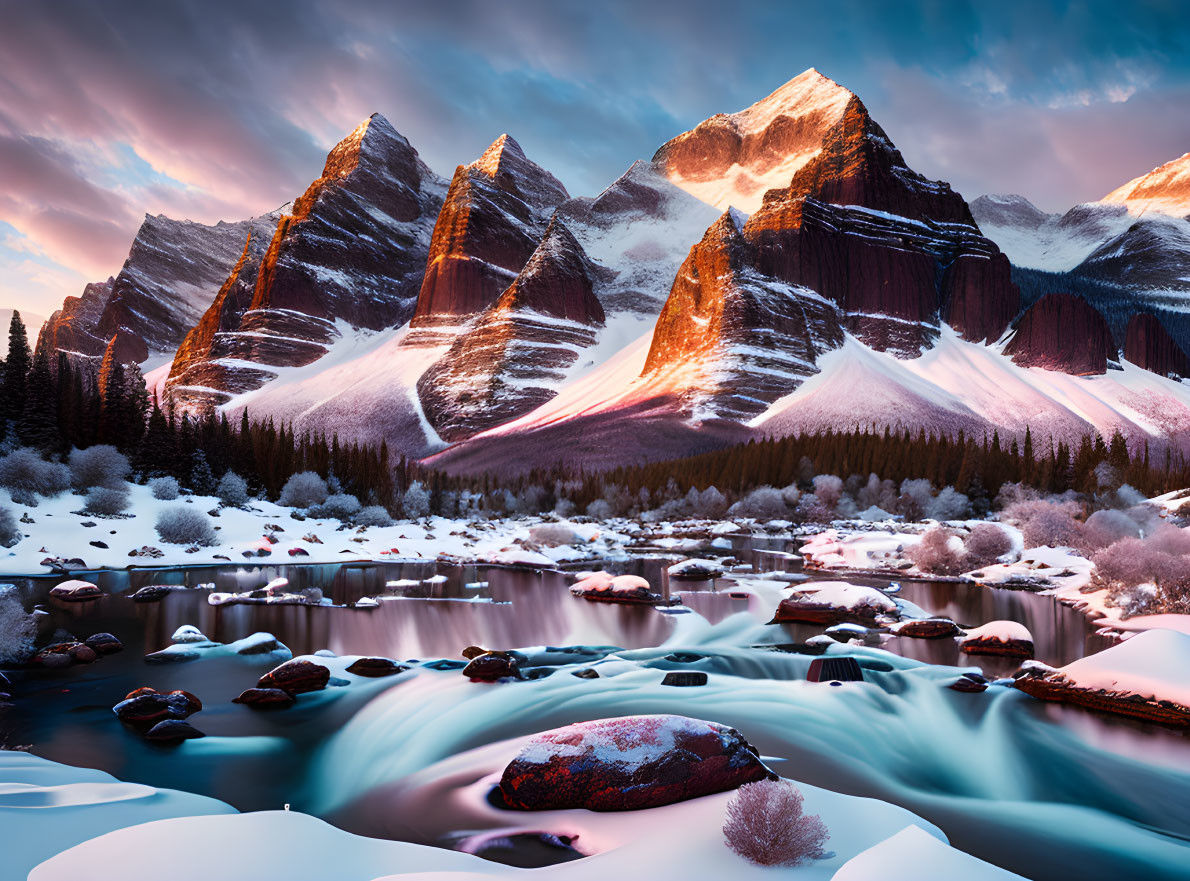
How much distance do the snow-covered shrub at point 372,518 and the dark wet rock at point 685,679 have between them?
149 feet

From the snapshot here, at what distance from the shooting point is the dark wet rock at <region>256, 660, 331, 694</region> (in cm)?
1611

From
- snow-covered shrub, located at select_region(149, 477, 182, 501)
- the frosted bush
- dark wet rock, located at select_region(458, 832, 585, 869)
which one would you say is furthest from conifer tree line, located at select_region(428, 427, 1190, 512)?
dark wet rock, located at select_region(458, 832, 585, 869)

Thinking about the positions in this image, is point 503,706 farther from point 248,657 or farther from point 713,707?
point 248,657

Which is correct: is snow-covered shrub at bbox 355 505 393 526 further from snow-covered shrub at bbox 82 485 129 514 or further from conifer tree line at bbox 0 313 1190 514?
snow-covered shrub at bbox 82 485 129 514

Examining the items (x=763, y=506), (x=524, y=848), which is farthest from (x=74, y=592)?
(x=763, y=506)

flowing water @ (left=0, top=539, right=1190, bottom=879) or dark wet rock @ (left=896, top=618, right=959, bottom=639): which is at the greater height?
dark wet rock @ (left=896, top=618, right=959, bottom=639)

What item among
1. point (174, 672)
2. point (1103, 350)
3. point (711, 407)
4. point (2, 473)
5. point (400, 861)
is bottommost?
point (174, 672)

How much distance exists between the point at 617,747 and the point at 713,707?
6.56 meters

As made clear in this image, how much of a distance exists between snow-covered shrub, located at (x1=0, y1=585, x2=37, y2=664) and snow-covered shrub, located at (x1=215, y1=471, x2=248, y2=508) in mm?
32424

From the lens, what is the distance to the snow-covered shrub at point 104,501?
41.3 m

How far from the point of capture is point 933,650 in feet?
71.4

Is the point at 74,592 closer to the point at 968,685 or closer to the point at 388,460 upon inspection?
the point at 968,685

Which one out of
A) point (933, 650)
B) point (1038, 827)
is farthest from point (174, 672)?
point (933, 650)

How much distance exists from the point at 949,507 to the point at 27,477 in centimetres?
7757
